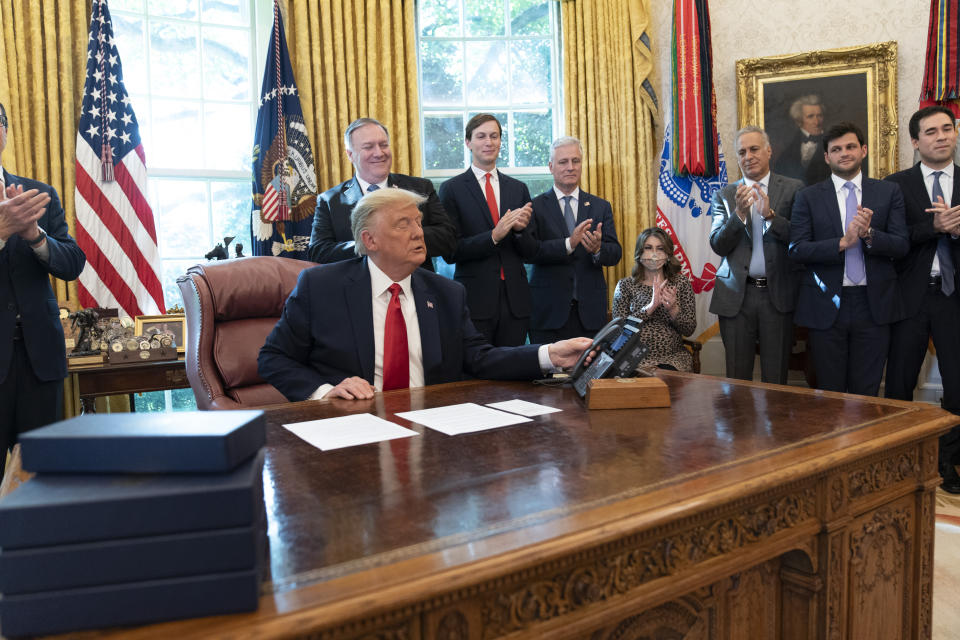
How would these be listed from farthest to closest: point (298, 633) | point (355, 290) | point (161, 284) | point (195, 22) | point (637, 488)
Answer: point (195, 22) < point (161, 284) < point (355, 290) < point (637, 488) < point (298, 633)

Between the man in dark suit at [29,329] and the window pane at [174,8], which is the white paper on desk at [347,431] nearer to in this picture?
the man in dark suit at [29,329]

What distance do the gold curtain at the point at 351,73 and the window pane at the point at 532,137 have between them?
952 millimetres

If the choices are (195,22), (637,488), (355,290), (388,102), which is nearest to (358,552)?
(637,488)

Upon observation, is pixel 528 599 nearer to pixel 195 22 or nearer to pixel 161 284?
pixel 161 284

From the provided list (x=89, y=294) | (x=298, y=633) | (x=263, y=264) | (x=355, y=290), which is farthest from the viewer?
(x=89, y=294)

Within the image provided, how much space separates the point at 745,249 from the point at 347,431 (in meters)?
3.19

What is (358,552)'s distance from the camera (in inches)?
36.4

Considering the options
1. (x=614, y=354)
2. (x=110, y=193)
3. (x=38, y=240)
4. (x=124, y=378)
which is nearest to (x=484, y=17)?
(x=110, y=193)

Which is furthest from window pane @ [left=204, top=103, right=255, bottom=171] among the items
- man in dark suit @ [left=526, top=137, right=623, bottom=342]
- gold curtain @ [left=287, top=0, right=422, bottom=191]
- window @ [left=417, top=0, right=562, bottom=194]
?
man in dark suit @ [left=526, top=137, right=623, bottom=342]

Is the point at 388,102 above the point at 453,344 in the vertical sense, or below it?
above

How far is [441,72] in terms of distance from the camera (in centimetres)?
551

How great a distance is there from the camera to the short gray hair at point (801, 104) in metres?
5.25

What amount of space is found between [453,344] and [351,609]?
170 cm

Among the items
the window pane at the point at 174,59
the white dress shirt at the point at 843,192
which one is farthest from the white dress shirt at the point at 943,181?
the window pane at the point at 174,59
